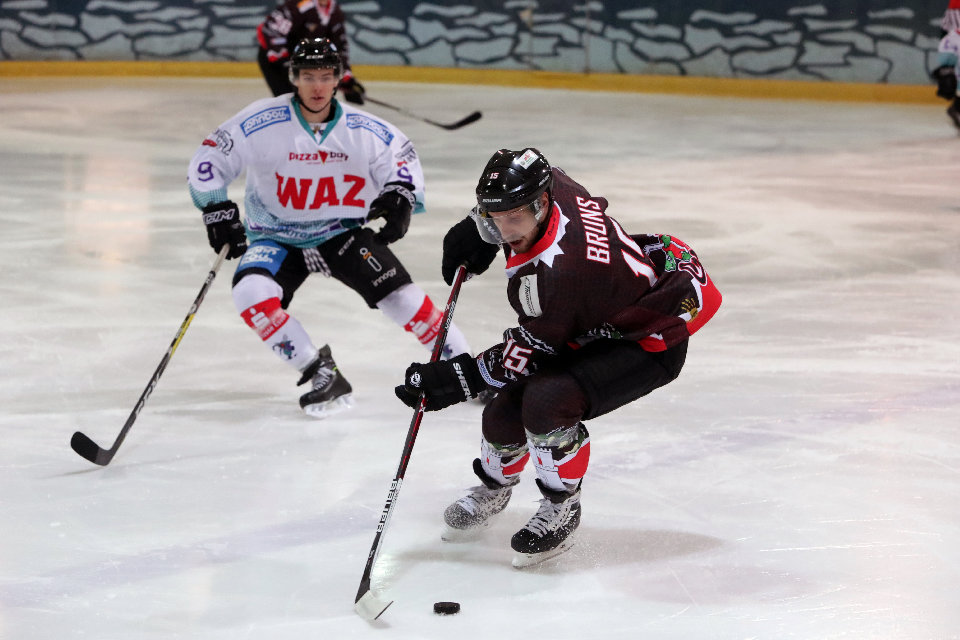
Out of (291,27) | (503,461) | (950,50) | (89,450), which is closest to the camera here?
(503,461)

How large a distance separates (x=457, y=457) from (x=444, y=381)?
2.49ft

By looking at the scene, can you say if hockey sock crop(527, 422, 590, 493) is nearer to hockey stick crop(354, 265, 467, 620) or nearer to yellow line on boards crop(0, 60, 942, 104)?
hockey stick crop(354, 265, 467, 620)

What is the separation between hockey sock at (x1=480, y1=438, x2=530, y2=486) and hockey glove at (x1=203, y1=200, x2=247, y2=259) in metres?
1.13

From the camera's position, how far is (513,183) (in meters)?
2.37

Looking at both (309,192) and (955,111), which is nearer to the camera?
(309,192)

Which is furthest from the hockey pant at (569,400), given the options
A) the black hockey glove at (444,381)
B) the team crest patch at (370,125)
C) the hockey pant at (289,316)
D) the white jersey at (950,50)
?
the white jersey at (950,50)

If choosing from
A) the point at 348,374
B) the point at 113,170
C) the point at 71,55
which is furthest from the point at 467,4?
the point at 348,374

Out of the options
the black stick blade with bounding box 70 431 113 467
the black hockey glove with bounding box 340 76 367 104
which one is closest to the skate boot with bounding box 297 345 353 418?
the black stick blade with bounding box 70 431 113 467

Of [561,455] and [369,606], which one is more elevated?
[561,455]

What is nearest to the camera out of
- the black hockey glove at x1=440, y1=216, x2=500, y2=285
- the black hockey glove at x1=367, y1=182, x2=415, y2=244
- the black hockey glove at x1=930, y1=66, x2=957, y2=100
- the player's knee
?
the player's knee

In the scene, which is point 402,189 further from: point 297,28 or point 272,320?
point 297,28

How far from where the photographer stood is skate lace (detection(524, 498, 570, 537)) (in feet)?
8.57

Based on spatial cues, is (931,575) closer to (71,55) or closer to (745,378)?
(745,378)

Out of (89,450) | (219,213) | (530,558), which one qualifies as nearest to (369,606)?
(530,558)
